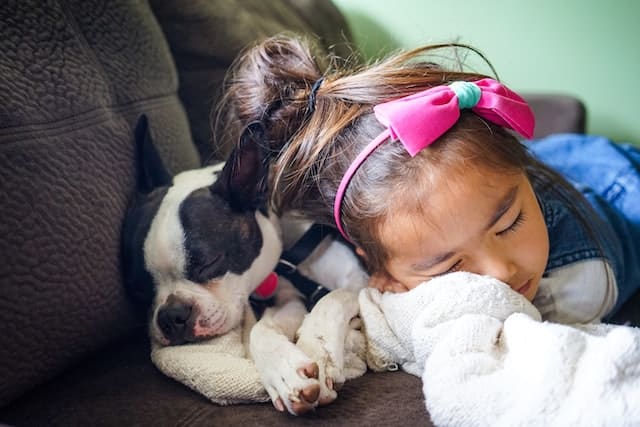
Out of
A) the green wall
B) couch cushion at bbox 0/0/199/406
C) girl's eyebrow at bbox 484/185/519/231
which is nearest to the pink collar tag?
couch cushion at bbox 0/0/199/406

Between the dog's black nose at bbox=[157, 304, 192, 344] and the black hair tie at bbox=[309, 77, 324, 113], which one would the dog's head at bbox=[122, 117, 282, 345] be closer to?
the dog's black nose at bbox=[157, 304, 192, 344]

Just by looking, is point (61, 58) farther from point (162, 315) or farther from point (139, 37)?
point (162, 315)

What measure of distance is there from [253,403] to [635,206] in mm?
1020

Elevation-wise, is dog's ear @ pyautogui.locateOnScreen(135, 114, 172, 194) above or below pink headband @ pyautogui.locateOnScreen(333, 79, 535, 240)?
below

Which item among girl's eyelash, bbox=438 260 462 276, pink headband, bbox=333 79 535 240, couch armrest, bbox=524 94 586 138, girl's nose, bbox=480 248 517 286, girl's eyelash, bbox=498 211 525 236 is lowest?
couch armrest, bbox=524 94 586 138

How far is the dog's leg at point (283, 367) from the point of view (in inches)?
29.1

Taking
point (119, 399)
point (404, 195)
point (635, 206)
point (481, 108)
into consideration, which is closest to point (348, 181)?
point (404, 195)

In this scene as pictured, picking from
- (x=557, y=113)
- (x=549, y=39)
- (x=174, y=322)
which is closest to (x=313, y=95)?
(x=174, y=322)

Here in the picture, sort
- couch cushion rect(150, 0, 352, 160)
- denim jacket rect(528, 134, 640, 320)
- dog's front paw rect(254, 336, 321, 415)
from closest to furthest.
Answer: dog's front paw rect(254, 336, 321, 415) → denim jacket rect(528, 134, 640, 320) → couch cushion rect(150, 0, 352, 160)

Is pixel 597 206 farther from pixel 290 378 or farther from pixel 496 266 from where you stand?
pixel 290 378

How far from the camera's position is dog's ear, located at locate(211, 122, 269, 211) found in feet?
3.29

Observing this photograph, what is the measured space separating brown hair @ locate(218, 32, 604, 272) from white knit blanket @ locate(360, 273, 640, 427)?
0.48ft

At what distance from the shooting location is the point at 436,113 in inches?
32.4

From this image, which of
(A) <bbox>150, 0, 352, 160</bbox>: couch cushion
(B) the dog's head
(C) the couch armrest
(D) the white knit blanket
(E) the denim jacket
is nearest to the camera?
(D) the white knit blanket
